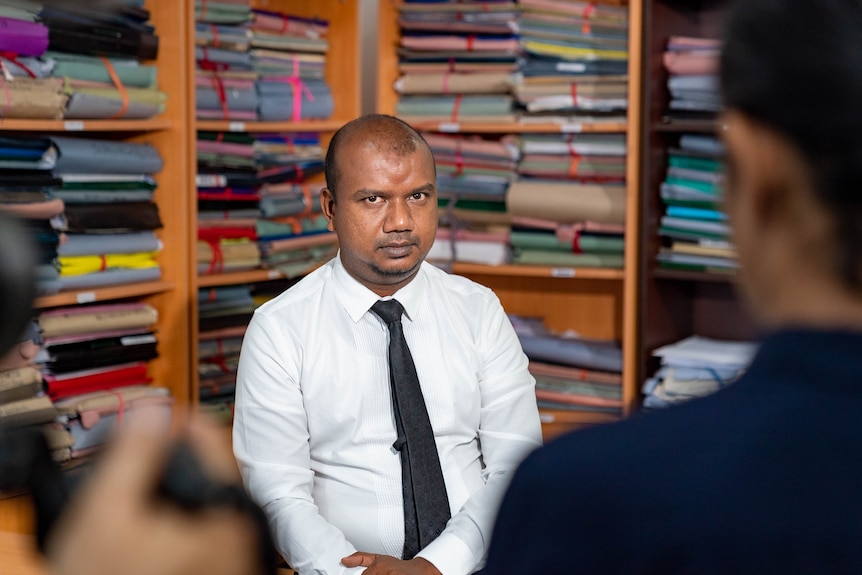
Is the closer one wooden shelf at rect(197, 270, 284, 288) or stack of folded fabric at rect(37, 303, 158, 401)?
stack of folded fabric at rect(37, 303, 158, 401)

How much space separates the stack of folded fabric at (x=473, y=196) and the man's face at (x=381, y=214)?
1.55 metres

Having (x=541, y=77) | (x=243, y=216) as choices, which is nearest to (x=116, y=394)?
(x=243, y=216)

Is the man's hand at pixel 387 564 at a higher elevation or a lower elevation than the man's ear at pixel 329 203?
lower

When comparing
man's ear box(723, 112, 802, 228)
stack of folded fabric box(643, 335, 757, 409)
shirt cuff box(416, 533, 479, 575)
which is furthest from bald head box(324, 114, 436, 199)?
man's ear box(723, 112, 802, 228)

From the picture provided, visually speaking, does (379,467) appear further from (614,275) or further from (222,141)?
(222,141)

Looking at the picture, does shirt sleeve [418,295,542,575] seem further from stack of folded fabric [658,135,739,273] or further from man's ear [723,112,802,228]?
man's ear [723,112,802,228]

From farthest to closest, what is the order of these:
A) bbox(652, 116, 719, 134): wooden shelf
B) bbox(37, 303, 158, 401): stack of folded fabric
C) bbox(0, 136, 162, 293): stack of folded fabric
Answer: bbox(652, 116, 719, 134): wooden shelf, bbox(37, 303, 158, 401): stack of folded fabric, bbox(0, 136, 162, 293): stack of folded fabric

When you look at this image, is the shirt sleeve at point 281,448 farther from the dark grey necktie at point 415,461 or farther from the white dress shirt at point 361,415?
the dark grey necktie at point 415,461

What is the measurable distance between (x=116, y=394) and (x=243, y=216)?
0.79 metres

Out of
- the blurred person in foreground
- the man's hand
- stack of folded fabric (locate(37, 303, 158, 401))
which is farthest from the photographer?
stack of folded fabric (locate(37, 303, 158, 401))

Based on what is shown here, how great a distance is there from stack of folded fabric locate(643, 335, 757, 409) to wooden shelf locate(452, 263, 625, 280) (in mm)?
308

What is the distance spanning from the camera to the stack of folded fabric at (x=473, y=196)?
3.59 m

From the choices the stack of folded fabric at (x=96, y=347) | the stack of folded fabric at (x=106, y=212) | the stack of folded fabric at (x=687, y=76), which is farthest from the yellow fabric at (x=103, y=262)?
the stack of folded fabric at (x=687, y=76)

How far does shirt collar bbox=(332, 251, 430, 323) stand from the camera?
80.5 inches
